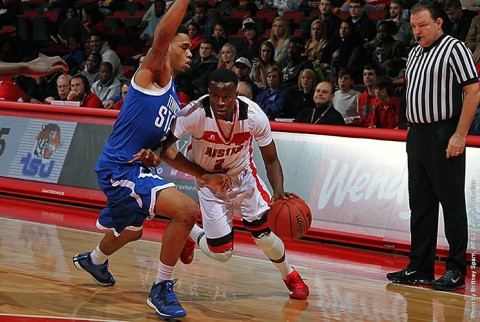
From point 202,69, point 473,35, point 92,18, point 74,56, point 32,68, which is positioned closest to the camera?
point 32,68

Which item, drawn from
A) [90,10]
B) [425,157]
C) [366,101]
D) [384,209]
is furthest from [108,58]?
[425,157]

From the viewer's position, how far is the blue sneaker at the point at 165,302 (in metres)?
5.36

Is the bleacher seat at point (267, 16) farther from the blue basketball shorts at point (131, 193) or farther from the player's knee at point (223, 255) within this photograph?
the blue basketball shorts at point (131, 193)

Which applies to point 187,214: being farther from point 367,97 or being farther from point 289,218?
point 367,97

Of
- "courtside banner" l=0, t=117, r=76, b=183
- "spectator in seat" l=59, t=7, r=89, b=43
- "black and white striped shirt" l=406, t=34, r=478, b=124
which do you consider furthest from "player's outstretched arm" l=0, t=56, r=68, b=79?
"spectator in seat" l=59, t=7, r=89, b=43

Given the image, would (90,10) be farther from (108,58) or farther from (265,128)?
Answer: (265,128)

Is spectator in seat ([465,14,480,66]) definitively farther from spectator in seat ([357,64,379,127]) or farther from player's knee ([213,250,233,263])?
player's knee ([213,250,233,263])

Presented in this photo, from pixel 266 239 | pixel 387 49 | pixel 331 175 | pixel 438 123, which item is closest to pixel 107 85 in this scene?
pixel 387 49

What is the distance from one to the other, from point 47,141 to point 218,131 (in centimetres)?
518

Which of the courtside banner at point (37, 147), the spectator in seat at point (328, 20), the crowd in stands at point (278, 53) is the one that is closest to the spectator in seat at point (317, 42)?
the crowd in stands at point (278, 53)

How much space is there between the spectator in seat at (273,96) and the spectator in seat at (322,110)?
2.68ft

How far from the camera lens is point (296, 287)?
20.0ft

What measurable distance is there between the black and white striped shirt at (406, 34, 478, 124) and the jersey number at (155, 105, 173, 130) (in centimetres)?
210

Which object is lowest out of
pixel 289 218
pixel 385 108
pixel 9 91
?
pixel 9 91
